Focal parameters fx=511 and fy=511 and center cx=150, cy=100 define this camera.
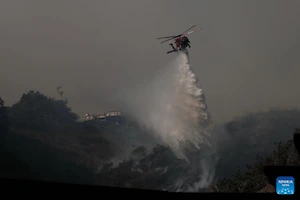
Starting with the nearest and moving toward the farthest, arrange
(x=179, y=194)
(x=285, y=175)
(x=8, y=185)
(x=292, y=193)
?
(x=8, y=185) < (x=179, y=194) < (x=292, y=193) < (x=285, y=175)

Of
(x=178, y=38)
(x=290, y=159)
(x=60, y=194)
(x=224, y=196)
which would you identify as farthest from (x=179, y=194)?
(x=290, y=159)

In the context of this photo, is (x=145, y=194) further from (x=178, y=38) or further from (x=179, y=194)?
(x=178, y=38)

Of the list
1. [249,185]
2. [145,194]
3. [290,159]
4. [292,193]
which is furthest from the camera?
[249,185]

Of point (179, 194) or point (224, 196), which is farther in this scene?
point (224, 196)

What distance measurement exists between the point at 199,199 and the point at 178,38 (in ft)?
258

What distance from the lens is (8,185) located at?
2630 cm

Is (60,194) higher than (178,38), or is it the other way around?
(178,38)

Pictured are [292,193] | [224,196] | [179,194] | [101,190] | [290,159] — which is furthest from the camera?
[290,159]

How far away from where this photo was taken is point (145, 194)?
3347cm

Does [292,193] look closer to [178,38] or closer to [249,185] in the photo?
[178,38]

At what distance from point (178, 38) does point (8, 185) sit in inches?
3527

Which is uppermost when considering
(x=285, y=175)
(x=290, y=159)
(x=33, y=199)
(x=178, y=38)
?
(x=178, y=38)

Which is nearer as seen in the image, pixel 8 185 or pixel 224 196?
pixel 8 185

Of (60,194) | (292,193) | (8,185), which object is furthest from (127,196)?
(292,193)
